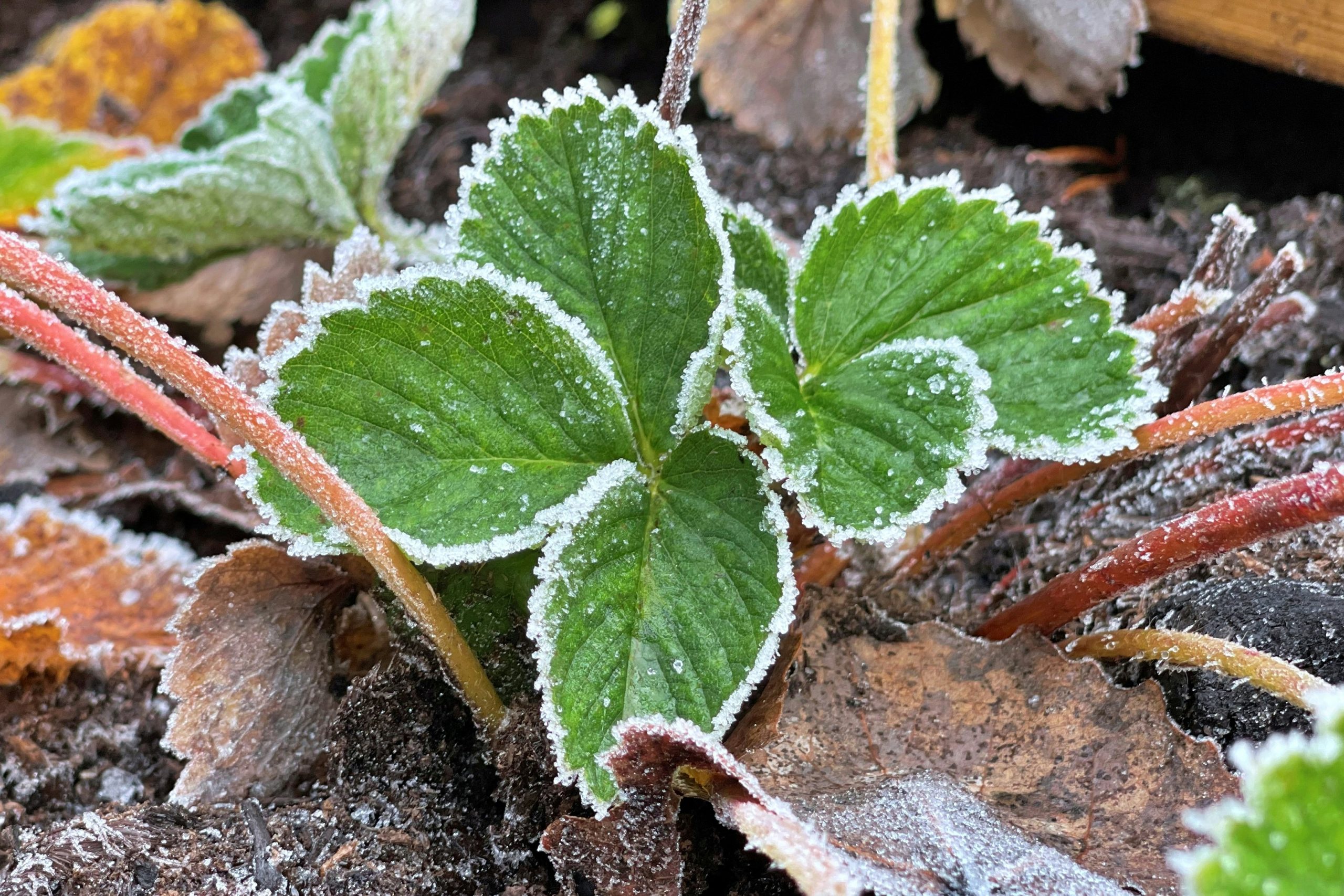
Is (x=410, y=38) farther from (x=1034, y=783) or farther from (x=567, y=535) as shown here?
(x=1034, y=783)

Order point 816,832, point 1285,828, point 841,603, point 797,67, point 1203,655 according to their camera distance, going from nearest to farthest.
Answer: point 1285,828
point 816,832
point 1203,655
point 841,603
point 797,67

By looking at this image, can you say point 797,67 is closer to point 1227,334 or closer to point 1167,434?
point 1227,334

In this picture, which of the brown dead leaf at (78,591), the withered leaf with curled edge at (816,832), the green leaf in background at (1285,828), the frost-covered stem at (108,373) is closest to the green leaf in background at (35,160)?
the brown dead leaf at (78,591)

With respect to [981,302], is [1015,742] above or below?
below

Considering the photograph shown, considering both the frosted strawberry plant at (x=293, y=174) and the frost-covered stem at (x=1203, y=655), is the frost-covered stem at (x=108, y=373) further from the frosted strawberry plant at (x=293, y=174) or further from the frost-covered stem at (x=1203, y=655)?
the frost-covered stem at (x=1203, y=655)

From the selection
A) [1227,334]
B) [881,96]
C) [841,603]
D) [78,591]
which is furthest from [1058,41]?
[78,591]
